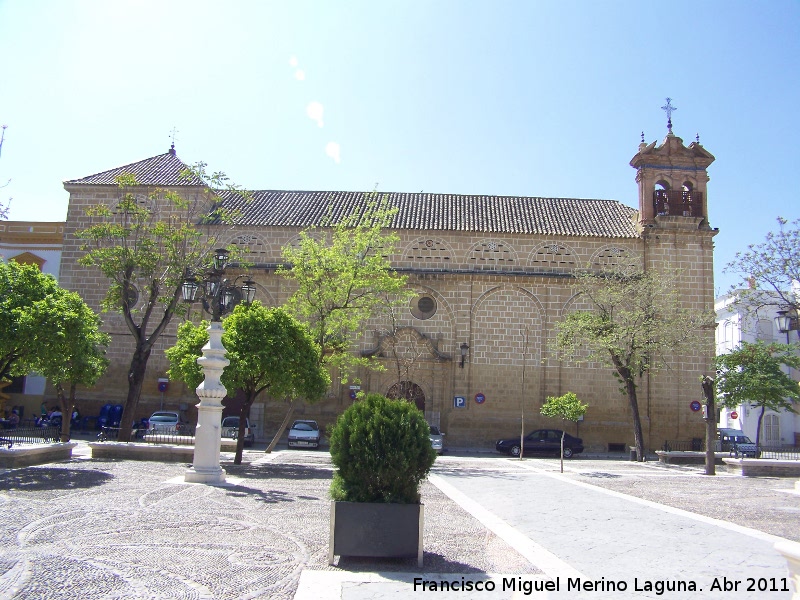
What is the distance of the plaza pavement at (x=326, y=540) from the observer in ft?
17.7

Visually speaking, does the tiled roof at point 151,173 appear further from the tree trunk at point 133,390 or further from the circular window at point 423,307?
the tree trunk at point 133,390

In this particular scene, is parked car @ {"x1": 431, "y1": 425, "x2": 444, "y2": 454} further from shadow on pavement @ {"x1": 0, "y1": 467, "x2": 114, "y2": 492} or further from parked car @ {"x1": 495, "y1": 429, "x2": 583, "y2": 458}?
shadow on pavement @ {"x1": 0, "y1": 467, "x2": 114, "y2": 492}

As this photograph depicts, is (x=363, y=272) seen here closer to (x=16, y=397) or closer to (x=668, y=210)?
(x=668, y=210)

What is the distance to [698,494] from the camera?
41.4ft

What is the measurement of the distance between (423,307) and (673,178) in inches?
478

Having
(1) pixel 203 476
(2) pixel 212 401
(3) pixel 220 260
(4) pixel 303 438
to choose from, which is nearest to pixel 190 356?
(3) pixel 220 260

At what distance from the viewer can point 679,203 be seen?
28047 millimetres

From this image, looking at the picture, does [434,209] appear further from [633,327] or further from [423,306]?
[633,327]

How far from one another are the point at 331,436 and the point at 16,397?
27.0 m

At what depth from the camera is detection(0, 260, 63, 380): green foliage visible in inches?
444

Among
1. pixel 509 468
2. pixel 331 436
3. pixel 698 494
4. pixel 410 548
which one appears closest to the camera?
pixel 410 548

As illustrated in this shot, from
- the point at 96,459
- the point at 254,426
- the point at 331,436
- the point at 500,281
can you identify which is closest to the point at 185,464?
the point at 96,459

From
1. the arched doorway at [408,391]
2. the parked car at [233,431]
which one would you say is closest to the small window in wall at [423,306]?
the arched doorway at [408,391]

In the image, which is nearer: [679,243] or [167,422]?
[167,422]
